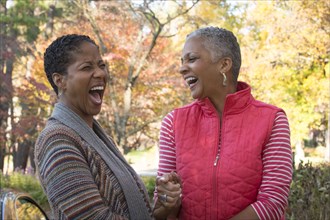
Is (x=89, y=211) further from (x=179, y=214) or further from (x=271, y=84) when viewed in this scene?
(x=271, y=84)

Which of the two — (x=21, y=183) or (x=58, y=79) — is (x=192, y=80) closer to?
(x=58, y=79)

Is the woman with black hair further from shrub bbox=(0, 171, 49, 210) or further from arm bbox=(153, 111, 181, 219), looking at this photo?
shrub bbox=(0, 171, 49, 210)

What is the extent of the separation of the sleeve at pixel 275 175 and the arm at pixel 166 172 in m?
0.37

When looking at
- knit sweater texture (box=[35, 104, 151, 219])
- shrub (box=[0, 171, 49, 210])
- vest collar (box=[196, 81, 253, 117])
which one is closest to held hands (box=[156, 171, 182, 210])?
knit sweater texture (box=[35, 104, 151, 219])

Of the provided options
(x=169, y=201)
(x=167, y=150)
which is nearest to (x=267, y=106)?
(x=167, y=150)

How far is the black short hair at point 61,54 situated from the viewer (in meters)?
2.30

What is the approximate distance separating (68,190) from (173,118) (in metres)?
0.77

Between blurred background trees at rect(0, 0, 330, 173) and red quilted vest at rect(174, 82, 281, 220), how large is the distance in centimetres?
1261

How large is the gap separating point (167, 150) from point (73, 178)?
653 millimetres

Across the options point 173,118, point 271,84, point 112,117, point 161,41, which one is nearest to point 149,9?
point 161,41

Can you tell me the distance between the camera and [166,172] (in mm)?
2525

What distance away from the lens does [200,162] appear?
94.0 inches

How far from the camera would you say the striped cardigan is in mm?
1997

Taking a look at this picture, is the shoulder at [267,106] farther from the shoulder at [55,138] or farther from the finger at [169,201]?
the shoulder at [55,138]
